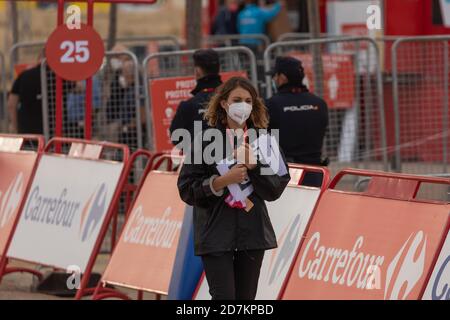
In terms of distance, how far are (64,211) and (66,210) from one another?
0.13 feet

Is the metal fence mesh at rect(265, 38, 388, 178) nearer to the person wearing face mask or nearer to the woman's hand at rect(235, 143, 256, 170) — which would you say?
the person wearing face mask

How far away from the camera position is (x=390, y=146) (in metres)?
14.2

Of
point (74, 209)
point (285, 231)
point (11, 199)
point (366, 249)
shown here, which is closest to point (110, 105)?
point (11, 199)

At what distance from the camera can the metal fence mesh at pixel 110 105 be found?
45.1 feet

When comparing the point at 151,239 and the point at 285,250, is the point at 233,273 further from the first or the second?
the point at 151,239

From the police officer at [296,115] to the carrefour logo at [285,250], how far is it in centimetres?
199

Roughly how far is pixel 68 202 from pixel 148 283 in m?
1.66

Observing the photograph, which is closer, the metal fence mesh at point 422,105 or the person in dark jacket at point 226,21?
the metal fence mesh at point 422,105

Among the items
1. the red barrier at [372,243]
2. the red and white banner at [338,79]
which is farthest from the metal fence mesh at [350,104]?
the red barrier at [372,243]

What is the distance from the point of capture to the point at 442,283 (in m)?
7.36

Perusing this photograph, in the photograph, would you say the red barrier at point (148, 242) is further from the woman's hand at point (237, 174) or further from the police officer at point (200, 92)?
the woman's hand at point (237, 174)

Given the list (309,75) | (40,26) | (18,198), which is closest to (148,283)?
(18,198)

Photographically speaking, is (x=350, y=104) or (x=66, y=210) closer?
(x=66, y=210)
